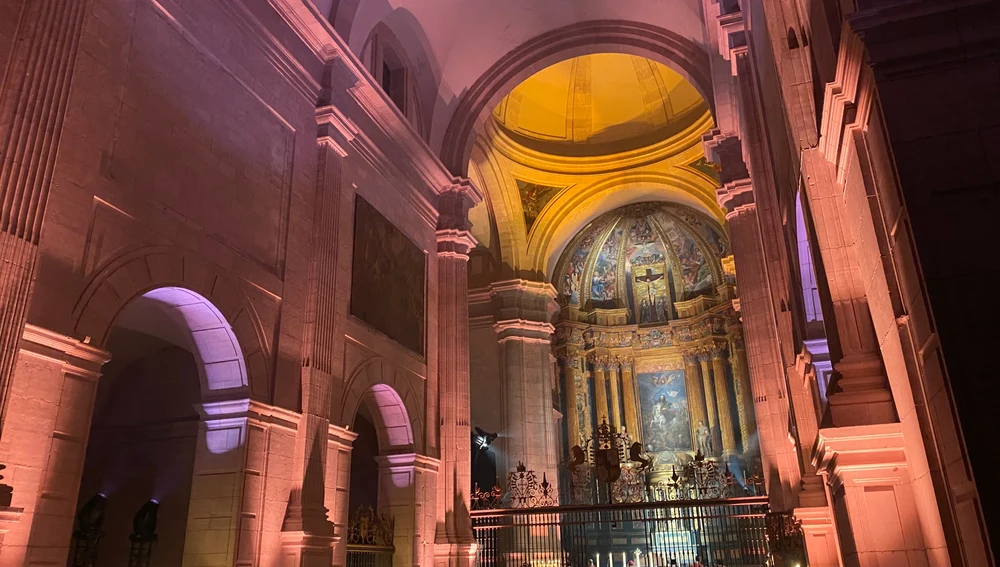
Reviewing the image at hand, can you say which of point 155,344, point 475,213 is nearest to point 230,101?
point 155,344

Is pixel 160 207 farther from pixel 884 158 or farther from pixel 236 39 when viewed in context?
pixel 884 158

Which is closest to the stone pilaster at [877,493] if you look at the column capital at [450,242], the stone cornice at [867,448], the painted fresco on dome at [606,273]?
the stone cornice at [867,448]

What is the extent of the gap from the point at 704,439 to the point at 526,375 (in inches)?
259

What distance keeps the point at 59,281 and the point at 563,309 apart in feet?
62.4

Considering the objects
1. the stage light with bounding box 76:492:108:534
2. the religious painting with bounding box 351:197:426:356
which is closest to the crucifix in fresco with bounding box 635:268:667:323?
the religious painting with bounding box 351:197:426:356

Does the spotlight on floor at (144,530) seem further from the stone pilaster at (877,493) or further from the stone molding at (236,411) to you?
the stone pilaster at (877,493)

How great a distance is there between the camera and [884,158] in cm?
348

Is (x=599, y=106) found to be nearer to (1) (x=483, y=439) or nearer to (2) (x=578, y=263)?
(2) (x=578, y=263)

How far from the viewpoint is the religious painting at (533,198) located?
2197cm

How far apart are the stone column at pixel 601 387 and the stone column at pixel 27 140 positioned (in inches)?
751

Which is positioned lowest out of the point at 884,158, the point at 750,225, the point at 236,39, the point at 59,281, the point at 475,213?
the point at 884,158

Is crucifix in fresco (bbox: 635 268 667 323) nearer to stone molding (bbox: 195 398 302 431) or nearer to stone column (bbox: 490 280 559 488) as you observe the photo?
stone column (bbox: 490 280 559 488)

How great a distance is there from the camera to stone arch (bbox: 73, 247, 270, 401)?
23.0 ft

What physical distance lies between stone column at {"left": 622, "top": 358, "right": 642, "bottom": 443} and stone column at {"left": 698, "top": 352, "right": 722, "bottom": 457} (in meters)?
2.22
